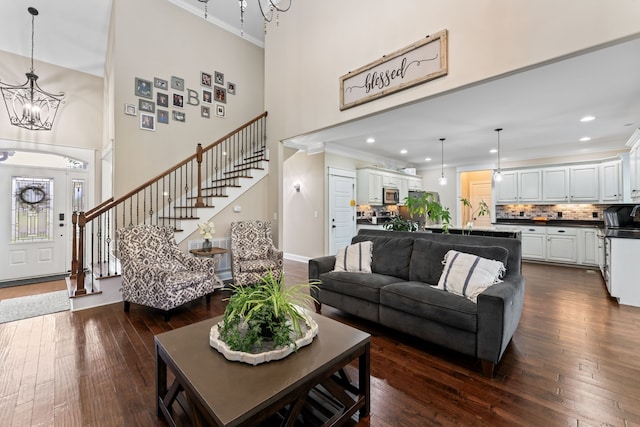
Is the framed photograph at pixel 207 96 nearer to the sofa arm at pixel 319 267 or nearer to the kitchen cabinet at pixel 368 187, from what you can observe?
the kitchen cabinet at pixel 368 187

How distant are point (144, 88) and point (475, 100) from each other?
504 centimetres

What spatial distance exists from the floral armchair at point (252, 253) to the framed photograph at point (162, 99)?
7.91 feet

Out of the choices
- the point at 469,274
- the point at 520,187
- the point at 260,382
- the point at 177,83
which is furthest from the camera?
the point at 520,187

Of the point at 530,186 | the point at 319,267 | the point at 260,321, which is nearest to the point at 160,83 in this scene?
the point at 319,267

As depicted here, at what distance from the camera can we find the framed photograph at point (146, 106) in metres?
4.55

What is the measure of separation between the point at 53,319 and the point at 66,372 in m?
1.50

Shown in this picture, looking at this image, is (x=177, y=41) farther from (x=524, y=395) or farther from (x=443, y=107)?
(x=524, y=395)

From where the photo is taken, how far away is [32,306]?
3631 mm

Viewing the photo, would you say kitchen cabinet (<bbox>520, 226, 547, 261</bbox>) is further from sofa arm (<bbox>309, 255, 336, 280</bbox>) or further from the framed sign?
sofa arm (<bbox>309, 255, 336, 280</bbox>)

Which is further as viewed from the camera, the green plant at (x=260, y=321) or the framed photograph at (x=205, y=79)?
the framed photograph at (x=205, y=79)

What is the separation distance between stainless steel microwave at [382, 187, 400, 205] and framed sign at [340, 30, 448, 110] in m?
3.62

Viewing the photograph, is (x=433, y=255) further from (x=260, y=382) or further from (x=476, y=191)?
(x=476, y=191)

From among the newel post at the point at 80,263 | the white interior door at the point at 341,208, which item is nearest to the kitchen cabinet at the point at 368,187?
the white interior door at the point at 341,208

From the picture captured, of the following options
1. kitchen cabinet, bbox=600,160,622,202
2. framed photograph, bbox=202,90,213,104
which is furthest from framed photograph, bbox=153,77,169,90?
kitchen cabinet, bbox=600,160,622,202
